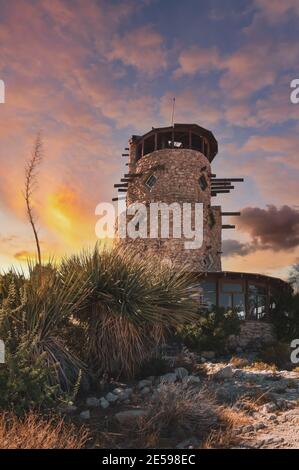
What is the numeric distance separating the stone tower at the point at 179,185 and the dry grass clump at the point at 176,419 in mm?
21294

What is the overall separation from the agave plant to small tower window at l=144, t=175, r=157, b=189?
20.4 meters

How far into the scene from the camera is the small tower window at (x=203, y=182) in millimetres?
32812

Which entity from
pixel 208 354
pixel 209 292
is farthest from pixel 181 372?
pixel 209 292

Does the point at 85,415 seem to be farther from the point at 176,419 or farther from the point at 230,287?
the point at 230,287

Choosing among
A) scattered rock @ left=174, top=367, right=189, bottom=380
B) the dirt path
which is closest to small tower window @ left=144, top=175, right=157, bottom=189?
scattered rock @ left=174, top=367, right=189, bottom=380

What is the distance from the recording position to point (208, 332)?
20406mm

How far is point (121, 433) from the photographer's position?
7996 mm

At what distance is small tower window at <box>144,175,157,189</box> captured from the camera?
32.6 metres

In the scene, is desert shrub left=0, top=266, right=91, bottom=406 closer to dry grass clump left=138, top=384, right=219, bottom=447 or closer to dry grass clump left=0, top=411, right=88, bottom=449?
dry grass clump left=0, top=411, right=88, bottom=449

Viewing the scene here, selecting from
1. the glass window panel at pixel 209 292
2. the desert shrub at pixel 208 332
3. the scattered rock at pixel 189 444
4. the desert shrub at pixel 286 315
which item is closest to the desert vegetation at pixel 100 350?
the scattered rock at pixel 189 444

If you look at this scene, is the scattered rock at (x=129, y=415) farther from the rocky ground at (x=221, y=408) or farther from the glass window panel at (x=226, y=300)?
the glass window panel at (x=226, y=300)

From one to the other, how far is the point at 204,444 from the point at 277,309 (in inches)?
725
